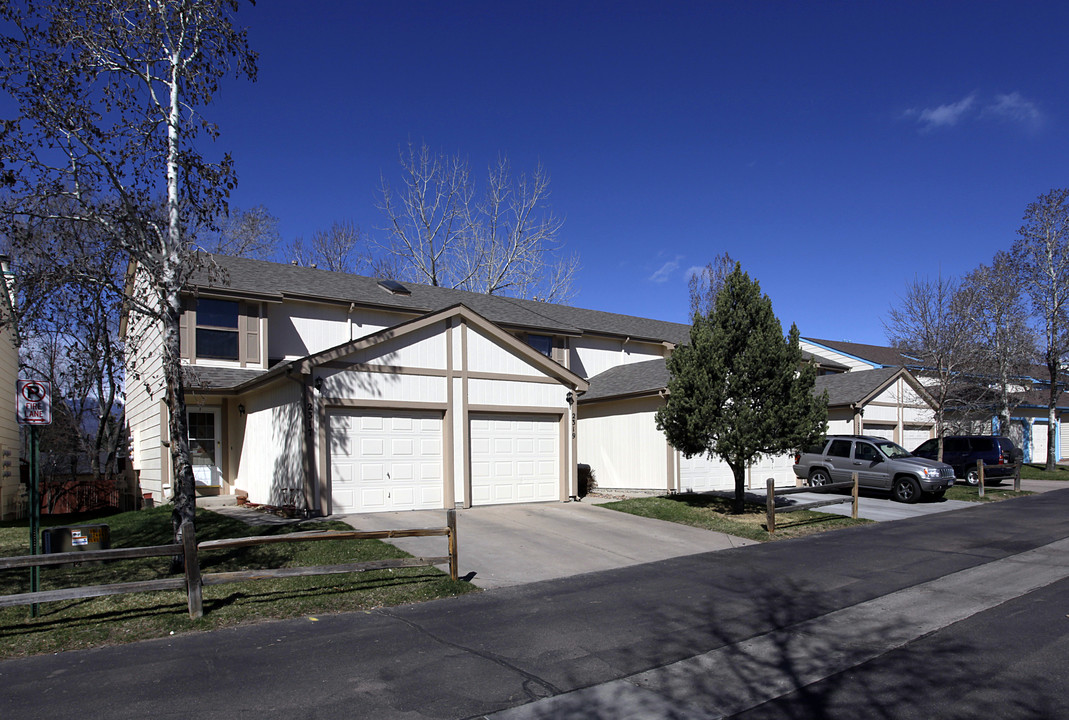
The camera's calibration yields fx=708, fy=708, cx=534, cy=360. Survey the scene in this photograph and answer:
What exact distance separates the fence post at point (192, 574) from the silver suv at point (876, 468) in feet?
47.9

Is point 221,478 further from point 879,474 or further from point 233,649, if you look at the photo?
point 879,474

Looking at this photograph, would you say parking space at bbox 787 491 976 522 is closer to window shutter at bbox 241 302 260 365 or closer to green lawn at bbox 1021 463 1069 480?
green lawn at bbox 1021 463 1069 480

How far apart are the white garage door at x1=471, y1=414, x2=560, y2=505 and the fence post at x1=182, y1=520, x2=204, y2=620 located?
29.2 ft

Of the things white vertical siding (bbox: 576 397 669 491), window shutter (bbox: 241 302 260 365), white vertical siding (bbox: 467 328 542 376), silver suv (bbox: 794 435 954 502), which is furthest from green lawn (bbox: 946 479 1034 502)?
window shutter (bbox: 241 302 260 365)

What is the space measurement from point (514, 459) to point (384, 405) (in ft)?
12.0

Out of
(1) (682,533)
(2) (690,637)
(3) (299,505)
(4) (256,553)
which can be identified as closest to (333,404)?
(3) (299,505)

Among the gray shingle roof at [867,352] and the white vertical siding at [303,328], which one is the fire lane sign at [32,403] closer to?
the white vertical siding at [303,328]

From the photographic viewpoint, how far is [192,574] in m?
7.61

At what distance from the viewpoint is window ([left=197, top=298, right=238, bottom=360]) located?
18344mm

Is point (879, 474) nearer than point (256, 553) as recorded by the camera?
No

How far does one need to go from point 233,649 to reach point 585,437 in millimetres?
16893

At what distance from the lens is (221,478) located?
1888 centimetres

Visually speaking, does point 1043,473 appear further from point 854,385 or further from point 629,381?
point 629,381

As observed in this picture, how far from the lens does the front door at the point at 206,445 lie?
18609 mm
